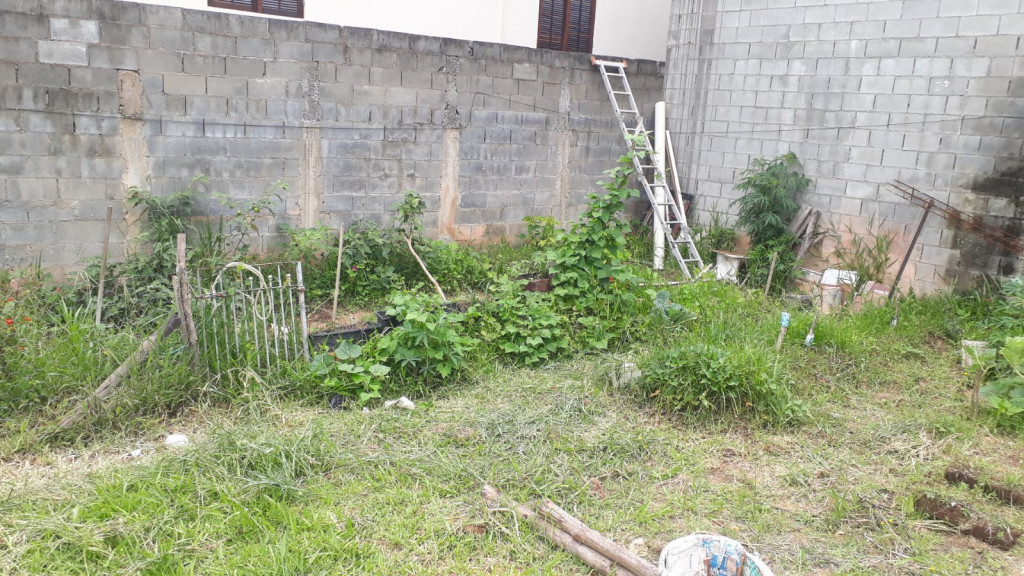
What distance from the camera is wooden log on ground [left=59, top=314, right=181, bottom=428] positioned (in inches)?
157

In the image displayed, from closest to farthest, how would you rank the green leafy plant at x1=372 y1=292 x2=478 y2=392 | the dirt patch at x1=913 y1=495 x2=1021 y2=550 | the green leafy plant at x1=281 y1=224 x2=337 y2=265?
the dirt patch at x1=913 y1=495 x2=1021 y2=550 < the green leafy plant at x1=372 y1=292 x2=478 y2=392 < the green leafy plant at x1=281 y1=224 x2=337 y2=265

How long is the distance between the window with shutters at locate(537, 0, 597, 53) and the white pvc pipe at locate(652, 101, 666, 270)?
260cm

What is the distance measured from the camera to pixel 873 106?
6738 millimetres

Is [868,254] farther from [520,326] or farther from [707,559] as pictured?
[707,559]

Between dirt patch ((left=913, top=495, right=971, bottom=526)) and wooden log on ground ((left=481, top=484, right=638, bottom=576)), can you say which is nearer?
wooden log on ground ((left=481, top=484, right=638, bottom=576))

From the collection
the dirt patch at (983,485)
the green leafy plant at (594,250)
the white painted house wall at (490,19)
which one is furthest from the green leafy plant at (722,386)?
the white painted house wall at (490,19)

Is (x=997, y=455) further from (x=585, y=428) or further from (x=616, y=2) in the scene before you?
(x=616, y=2)

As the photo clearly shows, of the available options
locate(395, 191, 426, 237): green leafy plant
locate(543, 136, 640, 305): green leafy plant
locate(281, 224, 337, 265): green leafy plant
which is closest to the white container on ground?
locate(543, 136, 640, 305): green leafy plant

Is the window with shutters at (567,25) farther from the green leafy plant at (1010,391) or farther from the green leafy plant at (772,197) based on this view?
the green leafy plant at (1010,391)

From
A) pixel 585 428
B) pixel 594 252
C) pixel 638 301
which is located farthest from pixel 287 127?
pixel 585 428

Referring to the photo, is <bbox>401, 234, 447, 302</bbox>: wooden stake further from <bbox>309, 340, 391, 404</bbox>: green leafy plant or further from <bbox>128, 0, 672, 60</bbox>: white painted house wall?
<bbox>128, 0, 672, 60</bbox>: white painted house wall

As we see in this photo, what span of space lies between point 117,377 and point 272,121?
294cm

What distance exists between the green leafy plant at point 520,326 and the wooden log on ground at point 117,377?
6.68ft

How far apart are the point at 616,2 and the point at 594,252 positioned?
6.48 meters
